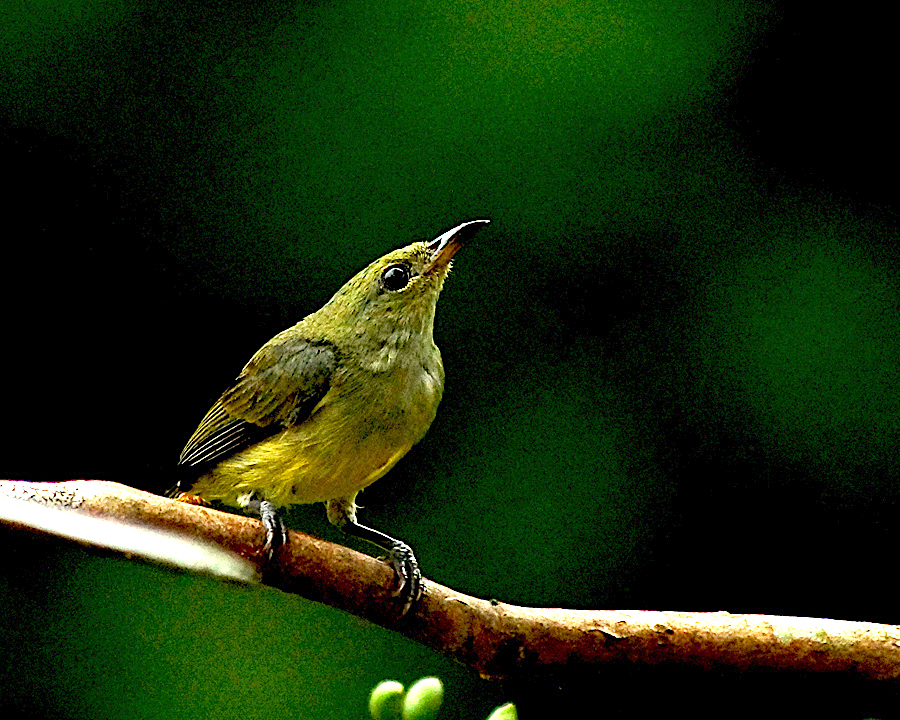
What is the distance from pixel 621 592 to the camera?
87.3 inches

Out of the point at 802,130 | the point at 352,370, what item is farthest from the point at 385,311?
the point at 802,130

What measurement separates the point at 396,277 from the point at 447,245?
10 cm

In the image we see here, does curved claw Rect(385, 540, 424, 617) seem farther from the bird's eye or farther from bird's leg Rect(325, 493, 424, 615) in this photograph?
the bird's eye

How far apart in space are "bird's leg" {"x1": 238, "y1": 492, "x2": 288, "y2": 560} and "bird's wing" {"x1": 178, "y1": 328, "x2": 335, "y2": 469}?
0.37 ft

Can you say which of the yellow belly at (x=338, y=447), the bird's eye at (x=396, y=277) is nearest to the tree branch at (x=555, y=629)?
the yellow belly at (x=338, y=447)

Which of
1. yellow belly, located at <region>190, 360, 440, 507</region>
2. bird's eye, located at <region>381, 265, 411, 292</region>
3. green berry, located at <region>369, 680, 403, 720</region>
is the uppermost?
bird's eye, located at <region>381, 265, 411, 292</region>

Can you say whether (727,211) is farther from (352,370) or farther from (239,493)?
(239,493)

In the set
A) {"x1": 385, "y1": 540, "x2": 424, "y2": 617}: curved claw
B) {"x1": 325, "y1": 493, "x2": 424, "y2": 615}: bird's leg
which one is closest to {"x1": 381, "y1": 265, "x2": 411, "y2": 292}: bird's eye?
{"x1": 325, "y1": 493, "x2": 424, "y2": 615}: bird's leg

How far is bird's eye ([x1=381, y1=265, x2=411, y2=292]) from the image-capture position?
5.12 ft

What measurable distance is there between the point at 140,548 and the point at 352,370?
50 centimetres

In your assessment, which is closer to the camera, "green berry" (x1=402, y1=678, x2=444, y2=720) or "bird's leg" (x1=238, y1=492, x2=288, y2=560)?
"green berry" (x1=402, y1=678, x2=444, y2=720)

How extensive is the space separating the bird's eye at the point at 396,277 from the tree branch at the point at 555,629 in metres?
0.41

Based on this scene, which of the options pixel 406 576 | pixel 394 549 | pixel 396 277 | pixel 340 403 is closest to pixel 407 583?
pixel 406 576

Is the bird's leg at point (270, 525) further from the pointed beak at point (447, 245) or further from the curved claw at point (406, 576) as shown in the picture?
the pointed beak at point (447, 245)
